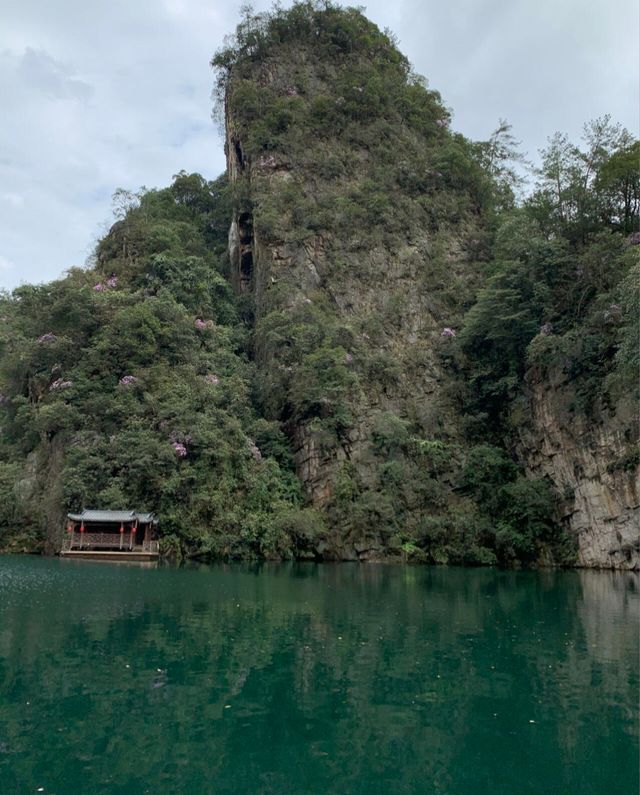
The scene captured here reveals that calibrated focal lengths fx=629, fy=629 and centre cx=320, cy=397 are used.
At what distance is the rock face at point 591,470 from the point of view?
25.8 metres

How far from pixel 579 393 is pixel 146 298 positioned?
74.5 ft

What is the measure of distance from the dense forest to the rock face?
23cm

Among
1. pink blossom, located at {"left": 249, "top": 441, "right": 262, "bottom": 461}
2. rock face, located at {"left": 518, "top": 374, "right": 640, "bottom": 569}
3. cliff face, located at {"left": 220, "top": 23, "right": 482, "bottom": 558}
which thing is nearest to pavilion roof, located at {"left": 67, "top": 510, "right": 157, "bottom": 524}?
pink blossom, located at {"left": 249, "top": 441, "right": 262, "bottom": 461}

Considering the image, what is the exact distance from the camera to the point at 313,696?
324 inches

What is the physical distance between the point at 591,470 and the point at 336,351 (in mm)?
13669

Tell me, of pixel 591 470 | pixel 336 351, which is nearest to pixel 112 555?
pixel 336 351

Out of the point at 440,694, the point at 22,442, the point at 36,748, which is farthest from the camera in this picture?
the point at 22,442

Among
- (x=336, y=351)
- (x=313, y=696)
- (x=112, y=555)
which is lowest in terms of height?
(x=313, y=696)

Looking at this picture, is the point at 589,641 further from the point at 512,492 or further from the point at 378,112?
the point at 378,112

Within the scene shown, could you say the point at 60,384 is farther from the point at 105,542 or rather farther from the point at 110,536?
the point at 105,542

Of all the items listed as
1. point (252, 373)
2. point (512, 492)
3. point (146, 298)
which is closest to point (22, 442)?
point (146, 298)

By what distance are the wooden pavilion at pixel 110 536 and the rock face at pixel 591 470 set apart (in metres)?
18.4

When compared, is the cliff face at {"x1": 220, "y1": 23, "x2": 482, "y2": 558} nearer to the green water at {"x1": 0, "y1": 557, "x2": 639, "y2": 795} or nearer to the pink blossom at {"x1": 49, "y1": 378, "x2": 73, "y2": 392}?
the pink blossom at {"x1": 49, "y1": 378, "x2": 73, "y2": 392}

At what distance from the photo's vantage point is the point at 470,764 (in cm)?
630
